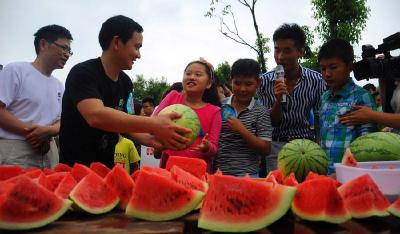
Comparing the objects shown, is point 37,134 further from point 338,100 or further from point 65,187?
point 338,100

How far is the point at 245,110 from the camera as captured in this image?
318cm

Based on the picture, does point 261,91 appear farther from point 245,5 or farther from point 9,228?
point 245,5

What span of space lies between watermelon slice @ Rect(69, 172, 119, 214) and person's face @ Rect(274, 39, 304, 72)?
2503 mm

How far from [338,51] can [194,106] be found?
4.59 ft

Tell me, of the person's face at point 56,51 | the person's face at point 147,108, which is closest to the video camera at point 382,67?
the person's face at point 56,51

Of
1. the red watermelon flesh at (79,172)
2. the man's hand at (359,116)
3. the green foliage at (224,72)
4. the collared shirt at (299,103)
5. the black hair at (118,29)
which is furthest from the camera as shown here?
the green foliage at (224,72)

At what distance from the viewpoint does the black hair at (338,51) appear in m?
2.95

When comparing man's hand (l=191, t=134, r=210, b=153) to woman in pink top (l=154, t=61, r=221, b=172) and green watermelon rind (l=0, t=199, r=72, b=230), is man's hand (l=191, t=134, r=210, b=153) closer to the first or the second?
woman in pink top (l=154, t=61, r=221, b=172)

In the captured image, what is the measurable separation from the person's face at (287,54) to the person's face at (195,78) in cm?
93

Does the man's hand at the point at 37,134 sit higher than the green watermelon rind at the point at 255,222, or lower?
higher

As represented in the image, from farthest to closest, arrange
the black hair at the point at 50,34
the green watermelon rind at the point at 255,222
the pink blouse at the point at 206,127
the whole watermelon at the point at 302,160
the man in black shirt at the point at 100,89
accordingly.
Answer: the black hair at the point at 50,34 → the pink blouse at the point at 206,127 → the man in black shirt at the point at 100,89 → the whole watermelon at the point at 302,160 → the green watermelon rind at the point at 255,222

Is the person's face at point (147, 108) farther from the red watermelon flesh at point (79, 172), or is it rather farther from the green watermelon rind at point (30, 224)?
the green watermelon rind at point (30, 224)

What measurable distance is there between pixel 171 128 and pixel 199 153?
0.98 m

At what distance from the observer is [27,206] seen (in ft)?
3.99
